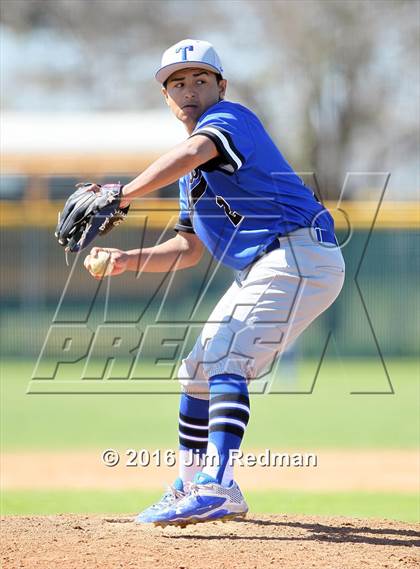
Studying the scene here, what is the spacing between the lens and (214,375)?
474cm

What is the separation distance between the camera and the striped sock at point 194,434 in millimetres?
5129

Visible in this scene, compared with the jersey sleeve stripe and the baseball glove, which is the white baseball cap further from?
the baseball glove

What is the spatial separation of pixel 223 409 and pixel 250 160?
110cm

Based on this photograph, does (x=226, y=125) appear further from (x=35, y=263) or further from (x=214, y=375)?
(x=35, y=263)

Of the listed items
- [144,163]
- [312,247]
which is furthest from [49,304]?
[312,247]

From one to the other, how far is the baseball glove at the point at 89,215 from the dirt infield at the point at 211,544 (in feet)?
4.17

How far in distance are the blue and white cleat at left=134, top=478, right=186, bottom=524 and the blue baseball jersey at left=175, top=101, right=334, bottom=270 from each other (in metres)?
1.08

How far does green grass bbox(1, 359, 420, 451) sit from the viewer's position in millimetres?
9625

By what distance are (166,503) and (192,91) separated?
6.18 feet

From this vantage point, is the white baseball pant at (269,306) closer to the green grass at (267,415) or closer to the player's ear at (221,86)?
the player's ear at (221,86)

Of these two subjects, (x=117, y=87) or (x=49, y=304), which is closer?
(x=49, y=304)

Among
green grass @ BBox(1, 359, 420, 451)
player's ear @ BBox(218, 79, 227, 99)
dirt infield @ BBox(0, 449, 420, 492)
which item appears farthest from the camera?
green grass @ BBox(1, 359, 420, 451)

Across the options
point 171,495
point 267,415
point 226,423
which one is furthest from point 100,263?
point 267,415

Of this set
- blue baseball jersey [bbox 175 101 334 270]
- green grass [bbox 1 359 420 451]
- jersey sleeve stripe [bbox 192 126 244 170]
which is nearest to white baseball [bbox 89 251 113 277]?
blue baseball jersey [bbox 175 101 334 270]
